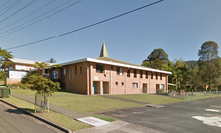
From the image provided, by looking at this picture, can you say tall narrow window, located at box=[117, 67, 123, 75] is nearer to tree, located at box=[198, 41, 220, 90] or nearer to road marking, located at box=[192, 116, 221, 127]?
road marking, located at box=[192, 116, 221, 127]

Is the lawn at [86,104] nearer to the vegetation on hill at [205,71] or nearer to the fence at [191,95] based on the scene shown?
the fence at [191,95]

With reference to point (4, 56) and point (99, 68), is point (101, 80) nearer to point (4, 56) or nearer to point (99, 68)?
point (99, 68)

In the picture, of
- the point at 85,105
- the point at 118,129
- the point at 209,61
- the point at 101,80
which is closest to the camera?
the point at 118,129

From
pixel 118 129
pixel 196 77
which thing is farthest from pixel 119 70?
pixel 196 77

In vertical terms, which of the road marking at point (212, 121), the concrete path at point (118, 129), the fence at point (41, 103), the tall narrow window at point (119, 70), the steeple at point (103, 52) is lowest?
the road marking at point (212, 121)

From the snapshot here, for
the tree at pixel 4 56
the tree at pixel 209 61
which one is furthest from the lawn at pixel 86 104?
the tree at pixel 209 61

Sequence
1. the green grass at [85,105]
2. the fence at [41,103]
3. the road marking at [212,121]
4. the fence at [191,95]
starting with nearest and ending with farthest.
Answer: the road marking at [212,121], the fence at [41,103], the green grass at [85,105], the fence at [191,95]

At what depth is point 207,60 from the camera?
1806 inches

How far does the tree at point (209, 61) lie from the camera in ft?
146

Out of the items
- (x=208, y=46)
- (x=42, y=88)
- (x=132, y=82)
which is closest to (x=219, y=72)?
(x=208, y=46)

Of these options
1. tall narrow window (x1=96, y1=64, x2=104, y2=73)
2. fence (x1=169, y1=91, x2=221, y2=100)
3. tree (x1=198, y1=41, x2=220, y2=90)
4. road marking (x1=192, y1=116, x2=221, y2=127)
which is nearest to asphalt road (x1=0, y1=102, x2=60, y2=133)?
road marking (x1=192, y1=116, x2=221, y2=127)

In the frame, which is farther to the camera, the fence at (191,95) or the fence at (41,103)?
Answer: the fence at (191,95)

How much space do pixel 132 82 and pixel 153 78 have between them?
8.20 meters

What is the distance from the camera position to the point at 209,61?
45625 millimetres
